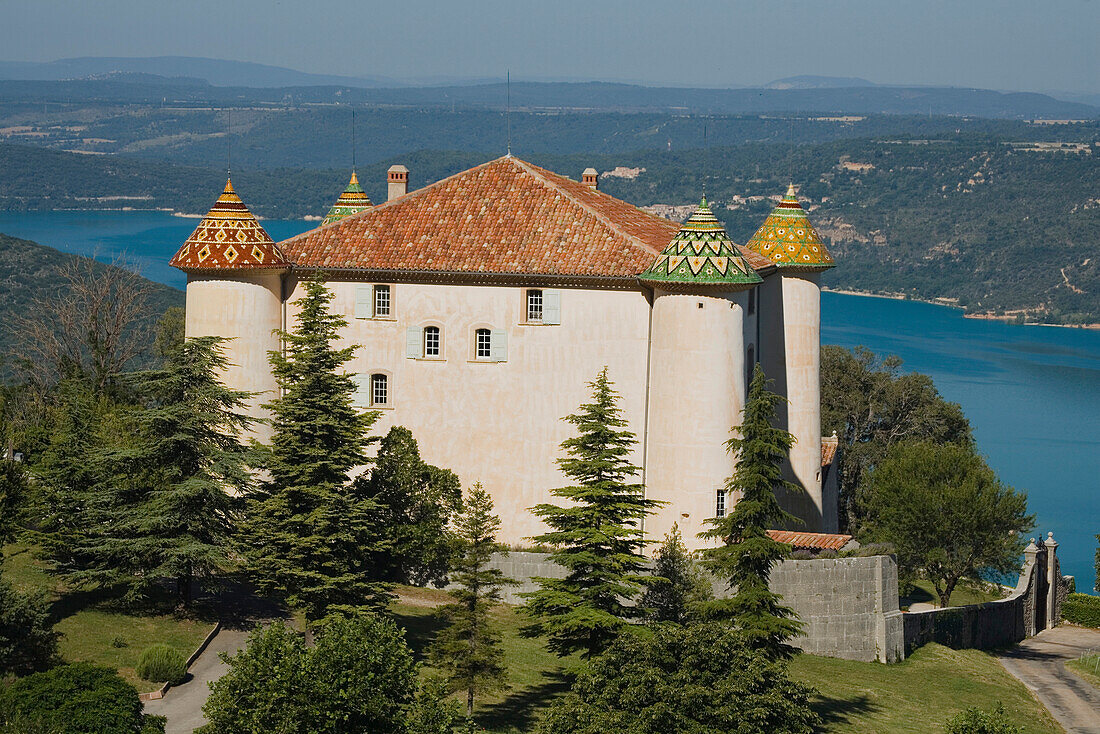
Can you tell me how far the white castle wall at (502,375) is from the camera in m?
45.0

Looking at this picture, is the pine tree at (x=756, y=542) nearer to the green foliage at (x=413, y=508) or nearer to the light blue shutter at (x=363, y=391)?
the green foliage at (x=413, y=508)

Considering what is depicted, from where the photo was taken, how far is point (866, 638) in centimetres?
4475

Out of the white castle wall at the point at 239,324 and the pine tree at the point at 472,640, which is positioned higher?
the white castle wall at the point at 239,324

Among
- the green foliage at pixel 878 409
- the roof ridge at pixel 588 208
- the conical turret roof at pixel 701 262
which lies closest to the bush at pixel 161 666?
the conical turret roof at pixel 701 262

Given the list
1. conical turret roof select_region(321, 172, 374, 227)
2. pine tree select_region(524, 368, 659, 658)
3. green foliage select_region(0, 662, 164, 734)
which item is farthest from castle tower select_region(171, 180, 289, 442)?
green foliage select_region(0, 662, 164, 734)

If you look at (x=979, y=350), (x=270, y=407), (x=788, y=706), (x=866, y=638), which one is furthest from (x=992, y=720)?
(x=979, y=350)

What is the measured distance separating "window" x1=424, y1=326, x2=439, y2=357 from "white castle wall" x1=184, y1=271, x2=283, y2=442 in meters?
4.33

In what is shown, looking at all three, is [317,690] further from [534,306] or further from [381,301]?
[381,301]

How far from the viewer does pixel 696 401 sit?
4325cm

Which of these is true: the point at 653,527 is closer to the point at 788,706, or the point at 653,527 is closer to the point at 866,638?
the point at 866,638

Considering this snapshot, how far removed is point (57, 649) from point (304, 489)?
20.4 feet

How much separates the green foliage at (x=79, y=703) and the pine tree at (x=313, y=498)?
594 centimetres

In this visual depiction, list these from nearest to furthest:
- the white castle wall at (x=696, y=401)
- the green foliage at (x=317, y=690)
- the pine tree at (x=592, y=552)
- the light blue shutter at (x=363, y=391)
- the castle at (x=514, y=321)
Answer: the green foliage at (x=317, y=690)
the pine tree at (x=592, y=552)
the white castle wall at (x=696, y=401)
the castle at (x=514, y=321)
the light blue shutter at (x=363, y=391)

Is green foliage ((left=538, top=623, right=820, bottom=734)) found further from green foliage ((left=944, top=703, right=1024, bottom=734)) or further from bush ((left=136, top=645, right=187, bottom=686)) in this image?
bush ((left=136, top=645, right=187, bottom=686))
